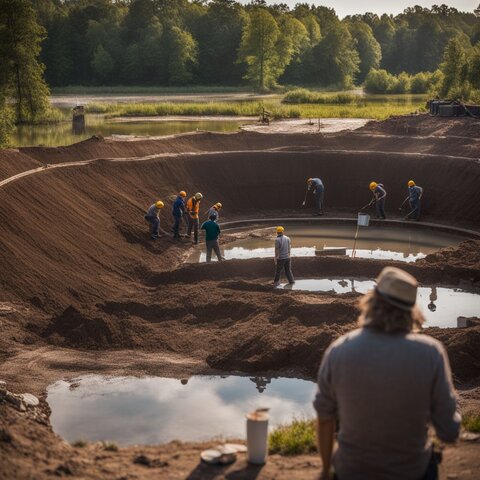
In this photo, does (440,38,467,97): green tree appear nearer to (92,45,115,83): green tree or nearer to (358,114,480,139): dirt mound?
(358,114,480,139): dirt mound

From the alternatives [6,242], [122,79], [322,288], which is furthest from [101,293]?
[122,79]

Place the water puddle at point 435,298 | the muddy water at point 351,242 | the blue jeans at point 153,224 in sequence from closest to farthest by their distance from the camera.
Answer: the water puddle at point 435,298, the muddy water at point 351,242, the blue jeans at point 153,224

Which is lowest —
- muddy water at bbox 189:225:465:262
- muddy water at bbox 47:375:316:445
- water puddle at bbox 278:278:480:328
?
muddy water at bbox 47:375:316:445

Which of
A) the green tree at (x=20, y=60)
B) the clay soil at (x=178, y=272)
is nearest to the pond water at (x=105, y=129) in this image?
the green tree at (x=20, y=60)

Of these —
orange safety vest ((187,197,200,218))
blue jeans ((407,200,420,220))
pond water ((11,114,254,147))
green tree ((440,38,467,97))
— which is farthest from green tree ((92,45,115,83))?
orange safety vest ((187,197,200,218))

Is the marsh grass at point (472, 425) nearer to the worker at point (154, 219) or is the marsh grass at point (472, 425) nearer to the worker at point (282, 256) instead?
the worker at point (282, 256)

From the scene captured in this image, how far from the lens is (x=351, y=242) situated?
1113 inches

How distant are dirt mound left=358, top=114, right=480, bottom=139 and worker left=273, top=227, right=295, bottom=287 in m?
17.4

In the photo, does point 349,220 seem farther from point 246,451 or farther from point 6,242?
point 246,451

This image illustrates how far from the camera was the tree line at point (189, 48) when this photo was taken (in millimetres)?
95312

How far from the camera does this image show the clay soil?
10.4m

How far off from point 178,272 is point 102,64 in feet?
254

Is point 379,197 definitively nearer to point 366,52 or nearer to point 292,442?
point 292,442

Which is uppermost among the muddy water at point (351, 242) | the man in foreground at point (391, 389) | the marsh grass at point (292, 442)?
the man in foreground at point (391, 389)
